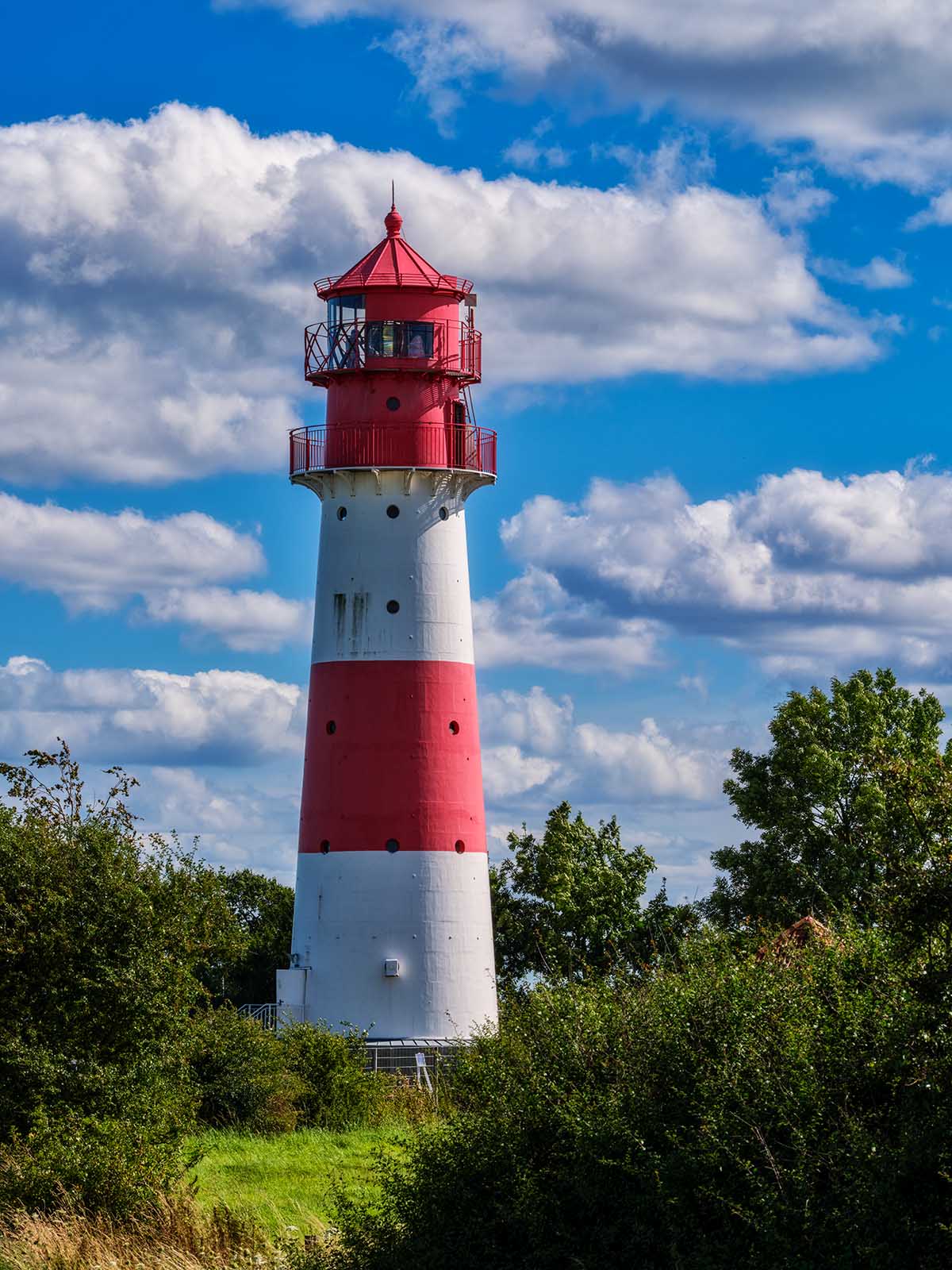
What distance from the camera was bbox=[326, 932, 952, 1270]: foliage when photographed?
57.3 feet

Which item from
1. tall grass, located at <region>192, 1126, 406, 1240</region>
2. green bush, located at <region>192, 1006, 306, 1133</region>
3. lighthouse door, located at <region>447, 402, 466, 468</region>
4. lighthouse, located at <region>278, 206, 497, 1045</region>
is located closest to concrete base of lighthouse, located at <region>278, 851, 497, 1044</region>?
lighthouse, located at <region>278, 206, 497, 1045</region>

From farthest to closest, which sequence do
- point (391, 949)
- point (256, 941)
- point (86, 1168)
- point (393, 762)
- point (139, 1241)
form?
point (256, 941) → point (393, 762) → point (391, 949) → point (86, 1168) → point (139, 1241)

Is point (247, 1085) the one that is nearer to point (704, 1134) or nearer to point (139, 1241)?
point (139, 1241)

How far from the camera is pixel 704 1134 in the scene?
18828mm

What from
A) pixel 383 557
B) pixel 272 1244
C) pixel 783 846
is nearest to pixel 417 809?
pixel 383 557

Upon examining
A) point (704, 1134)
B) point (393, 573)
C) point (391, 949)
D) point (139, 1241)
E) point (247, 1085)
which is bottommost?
point (139, 1241)

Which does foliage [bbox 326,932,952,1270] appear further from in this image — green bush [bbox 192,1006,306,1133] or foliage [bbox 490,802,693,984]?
foliage [bbox 490,802,693,984]

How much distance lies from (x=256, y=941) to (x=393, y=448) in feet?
62.8

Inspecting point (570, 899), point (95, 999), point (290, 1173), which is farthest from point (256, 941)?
point (95, 999)

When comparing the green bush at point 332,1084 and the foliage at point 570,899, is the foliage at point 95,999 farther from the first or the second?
the foliage at point 570,899

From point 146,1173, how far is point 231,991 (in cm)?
→ 3071

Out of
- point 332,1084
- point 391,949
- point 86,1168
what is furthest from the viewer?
point 391,949

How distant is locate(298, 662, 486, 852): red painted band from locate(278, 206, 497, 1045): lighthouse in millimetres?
39

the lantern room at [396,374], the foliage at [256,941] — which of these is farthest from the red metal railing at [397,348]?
the foliage at [256,941]
